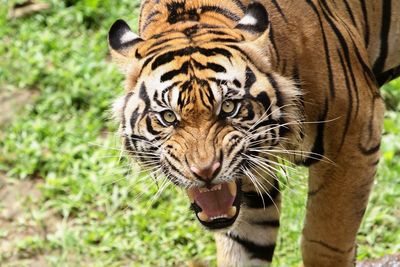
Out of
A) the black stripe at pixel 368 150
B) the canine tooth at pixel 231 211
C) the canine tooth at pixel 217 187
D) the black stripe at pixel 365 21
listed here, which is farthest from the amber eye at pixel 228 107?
the black stripe at pixel 365 21

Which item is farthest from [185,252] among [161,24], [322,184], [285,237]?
[161,24]

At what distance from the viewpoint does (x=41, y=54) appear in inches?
210

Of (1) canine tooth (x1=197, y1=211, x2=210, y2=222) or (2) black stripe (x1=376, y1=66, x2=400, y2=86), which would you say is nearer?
(1) canine tooth (x1=197, y1=211, x2=210, y2=222)

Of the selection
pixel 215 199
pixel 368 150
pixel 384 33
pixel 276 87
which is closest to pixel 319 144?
pixel 368 150

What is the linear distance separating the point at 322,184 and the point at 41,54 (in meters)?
2.91

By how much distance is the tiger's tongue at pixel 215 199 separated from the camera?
8.14 feet

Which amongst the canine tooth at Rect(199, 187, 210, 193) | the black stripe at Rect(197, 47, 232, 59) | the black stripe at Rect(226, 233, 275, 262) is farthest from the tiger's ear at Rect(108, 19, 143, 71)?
the black stripe at Rect(226, 233, 275, 262)

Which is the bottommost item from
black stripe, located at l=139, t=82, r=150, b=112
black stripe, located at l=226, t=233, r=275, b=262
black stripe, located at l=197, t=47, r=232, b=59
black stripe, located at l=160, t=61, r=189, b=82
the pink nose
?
black stripe, located at l=226, t=233, r=275, b=262

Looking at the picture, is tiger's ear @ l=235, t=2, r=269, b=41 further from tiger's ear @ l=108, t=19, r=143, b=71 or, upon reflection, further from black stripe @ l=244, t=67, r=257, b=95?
tiger's ear @ l=108, t=19, r=143, b=71

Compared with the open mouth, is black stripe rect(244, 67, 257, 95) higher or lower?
higher

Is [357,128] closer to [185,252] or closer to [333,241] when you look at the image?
[333,241]

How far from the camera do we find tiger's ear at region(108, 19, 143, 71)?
2.56 metres

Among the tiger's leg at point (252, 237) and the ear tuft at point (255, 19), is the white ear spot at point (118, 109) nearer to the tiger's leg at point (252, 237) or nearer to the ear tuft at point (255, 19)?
the ear tuft at point (255, 19)

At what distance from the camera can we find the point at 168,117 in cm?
238
